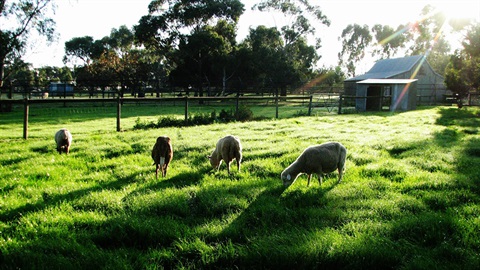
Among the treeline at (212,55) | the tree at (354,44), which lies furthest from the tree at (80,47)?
the tree at (354,44)

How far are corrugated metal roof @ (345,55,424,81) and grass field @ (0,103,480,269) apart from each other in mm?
40455

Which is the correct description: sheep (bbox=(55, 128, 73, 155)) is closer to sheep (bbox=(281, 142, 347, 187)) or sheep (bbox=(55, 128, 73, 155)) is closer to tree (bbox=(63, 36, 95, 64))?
sheep (bbox=(281, 142, 347, 187))

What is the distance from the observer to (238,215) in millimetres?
4215

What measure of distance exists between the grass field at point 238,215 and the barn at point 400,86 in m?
22.2

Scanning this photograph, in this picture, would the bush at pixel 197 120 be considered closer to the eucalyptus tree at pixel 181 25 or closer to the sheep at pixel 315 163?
the sheep at pixel 315 163

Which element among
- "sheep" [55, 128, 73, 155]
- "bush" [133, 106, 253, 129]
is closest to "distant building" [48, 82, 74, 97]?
"bush" [133, 106, 253, 129]

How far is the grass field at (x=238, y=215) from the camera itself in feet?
10.5

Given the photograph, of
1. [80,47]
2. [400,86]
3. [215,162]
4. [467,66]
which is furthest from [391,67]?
[80,47]

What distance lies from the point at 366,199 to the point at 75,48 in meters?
94.0

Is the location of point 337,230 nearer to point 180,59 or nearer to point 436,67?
point 180,59

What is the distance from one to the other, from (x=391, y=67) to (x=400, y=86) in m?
21.5

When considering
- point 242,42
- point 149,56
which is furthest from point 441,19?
point 149,56

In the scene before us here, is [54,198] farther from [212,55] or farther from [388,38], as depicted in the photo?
[388,38]

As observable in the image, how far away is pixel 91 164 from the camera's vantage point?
7168 millimetres
